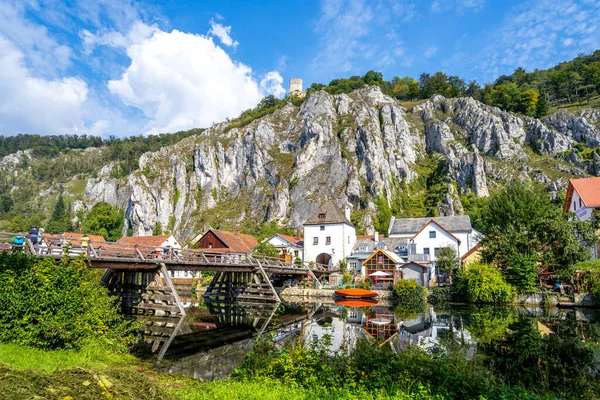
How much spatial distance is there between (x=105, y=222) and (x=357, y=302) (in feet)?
312

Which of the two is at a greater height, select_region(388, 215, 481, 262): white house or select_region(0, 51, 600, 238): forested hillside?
select_region(0, 51, 600, 238): forested hillside

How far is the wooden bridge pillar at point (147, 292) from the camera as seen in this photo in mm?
25884

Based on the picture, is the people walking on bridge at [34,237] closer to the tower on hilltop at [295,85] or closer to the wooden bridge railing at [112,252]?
the wooden bridge railing at [112,252]

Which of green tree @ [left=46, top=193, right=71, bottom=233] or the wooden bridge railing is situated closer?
the wooden bridge railing

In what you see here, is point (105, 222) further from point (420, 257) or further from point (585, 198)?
point (585, 198)

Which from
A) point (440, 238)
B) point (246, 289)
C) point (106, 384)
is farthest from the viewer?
point (440, 238)

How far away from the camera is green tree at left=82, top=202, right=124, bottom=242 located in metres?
104

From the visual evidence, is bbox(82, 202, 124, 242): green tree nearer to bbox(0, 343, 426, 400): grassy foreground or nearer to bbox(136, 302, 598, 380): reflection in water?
bbox(136, 302, 598, 380): reflection in water

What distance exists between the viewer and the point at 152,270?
2756cm

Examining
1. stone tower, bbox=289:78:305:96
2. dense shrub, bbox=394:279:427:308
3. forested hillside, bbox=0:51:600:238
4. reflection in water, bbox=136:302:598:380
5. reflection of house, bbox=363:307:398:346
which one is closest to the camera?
reflection in water, bbox=136:302:598:380

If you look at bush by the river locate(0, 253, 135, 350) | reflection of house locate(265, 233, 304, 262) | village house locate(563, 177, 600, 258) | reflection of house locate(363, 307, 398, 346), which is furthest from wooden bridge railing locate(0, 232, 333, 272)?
village house locate(563, 177, 600, 258)

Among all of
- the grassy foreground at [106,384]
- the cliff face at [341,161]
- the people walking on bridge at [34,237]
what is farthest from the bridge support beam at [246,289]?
the cliff face at [341,161]

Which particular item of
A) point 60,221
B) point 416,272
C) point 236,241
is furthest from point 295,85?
point 416,272

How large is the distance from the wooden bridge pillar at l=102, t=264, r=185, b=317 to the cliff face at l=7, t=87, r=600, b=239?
195 ft
